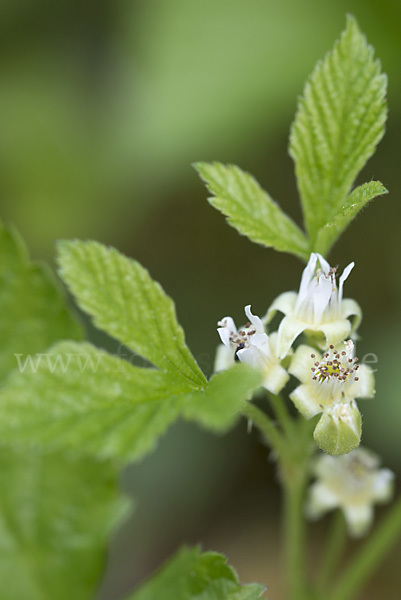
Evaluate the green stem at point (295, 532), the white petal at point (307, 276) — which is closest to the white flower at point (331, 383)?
the white petal at point (307, 276)

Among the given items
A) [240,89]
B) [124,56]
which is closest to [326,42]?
[240,89]

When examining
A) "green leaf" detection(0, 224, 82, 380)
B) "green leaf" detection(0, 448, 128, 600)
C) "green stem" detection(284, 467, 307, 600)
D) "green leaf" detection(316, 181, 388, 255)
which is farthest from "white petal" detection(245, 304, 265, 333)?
"green leaf" detection(0, 448, 128, 600)

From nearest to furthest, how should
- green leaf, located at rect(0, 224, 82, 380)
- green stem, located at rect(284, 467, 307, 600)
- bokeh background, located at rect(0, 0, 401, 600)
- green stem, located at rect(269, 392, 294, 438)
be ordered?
green stem, located at rect(269, 392, 294, 438)
green stem, located at rect(284, 467, 307, 600)
green leaf, located at rect(0, 224, 82, 380)
bokeh background, located at rect(0, 0, 401, 600)

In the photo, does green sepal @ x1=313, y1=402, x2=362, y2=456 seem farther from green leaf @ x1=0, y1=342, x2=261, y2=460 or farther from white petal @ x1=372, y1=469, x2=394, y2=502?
white petal @ x1=372, y1=469, x2=394, y2=502

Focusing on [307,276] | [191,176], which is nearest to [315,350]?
[307,276]

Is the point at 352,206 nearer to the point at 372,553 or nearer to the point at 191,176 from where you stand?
the point at 372,553

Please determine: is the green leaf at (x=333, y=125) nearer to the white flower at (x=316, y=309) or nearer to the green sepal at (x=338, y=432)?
the white flower at (x=316, y=309)

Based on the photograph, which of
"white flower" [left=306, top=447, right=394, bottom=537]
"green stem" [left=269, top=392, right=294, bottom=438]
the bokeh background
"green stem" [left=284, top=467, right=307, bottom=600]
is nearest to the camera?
"green stem" [left=269, top=392, right=294, bottom=438]
